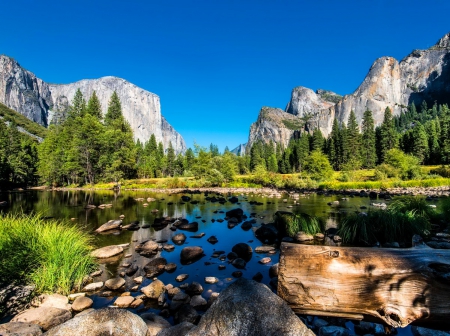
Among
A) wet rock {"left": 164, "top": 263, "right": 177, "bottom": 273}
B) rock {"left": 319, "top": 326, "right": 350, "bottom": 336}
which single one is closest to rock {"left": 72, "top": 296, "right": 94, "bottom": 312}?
wet rock {"left": 164, "top": 263, "right": 177, "bottom": 273}

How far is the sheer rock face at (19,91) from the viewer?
16212 centimetres

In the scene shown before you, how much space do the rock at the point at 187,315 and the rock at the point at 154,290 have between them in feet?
4.34

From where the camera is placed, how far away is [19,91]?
6708 inches

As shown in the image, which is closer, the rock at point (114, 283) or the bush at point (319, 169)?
the rock at point (114, 283)

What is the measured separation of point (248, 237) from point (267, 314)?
436 inches

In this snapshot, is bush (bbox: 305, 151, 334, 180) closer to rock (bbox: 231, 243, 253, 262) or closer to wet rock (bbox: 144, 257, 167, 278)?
rock (bbox: 231, 243, 253, 262)

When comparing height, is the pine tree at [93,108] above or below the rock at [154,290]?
above

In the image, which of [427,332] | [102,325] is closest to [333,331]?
[427,332]

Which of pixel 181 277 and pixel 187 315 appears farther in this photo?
pixel 181 277

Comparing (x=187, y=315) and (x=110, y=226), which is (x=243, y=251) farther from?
(x=110, y=226)

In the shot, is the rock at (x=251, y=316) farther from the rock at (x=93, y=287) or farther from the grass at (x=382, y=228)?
the grass at (x=382, y=228)

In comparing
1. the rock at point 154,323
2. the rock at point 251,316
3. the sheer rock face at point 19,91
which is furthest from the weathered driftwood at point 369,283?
the sheer rock face at point 19,91

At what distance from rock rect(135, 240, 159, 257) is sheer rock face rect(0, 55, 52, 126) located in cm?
19947

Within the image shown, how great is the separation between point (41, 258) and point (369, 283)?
7837 millimetres
